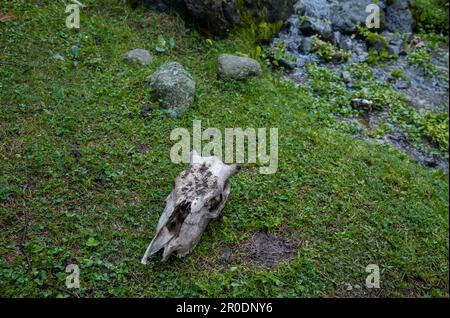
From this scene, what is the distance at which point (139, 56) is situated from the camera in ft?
22.5

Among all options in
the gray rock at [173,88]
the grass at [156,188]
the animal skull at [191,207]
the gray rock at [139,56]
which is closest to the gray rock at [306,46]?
the grass at [156,188]

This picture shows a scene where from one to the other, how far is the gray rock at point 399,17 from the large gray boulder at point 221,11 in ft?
10.4

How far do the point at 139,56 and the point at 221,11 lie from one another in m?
1.97

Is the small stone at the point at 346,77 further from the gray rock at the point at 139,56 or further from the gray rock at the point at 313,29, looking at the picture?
the gray rock at the point at 139,56

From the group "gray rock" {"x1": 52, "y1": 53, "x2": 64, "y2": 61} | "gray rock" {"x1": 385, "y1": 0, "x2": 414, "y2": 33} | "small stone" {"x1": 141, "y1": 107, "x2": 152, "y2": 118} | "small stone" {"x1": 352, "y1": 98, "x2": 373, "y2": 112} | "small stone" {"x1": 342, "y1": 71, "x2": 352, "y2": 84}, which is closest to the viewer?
"small stone" {"x1": 141, "y1": 107, "x2": 152, "y2": 118}

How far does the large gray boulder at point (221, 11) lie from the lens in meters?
7.65

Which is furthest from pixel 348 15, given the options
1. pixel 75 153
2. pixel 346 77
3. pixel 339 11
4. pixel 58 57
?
pixel 75 153

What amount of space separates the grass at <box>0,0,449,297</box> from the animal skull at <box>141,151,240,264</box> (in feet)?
0.65

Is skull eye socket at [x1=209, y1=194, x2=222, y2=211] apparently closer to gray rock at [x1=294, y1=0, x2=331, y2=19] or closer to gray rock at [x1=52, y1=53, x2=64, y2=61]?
gray rock at [x1=52, y1=53, x2=64, y2=61]

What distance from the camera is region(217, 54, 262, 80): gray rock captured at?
6.74 metres

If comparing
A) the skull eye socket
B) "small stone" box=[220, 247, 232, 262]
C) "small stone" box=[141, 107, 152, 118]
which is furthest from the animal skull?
"small stone" box=[141, 107, 152, 118]

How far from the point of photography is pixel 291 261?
13.8 feet

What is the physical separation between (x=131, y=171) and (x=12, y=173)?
1.33 meters

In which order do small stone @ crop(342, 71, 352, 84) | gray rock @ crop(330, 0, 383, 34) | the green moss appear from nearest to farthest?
1. small stone @ crop(342, 71, 352, 84)
2. gray rock @ crop(330, 0, 383, 34)
3. the green moss
